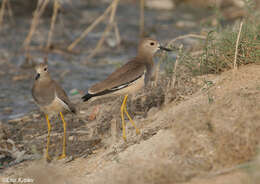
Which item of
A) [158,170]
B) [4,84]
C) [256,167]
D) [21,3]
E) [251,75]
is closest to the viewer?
[256,167]

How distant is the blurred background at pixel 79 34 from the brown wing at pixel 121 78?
1.68 metres

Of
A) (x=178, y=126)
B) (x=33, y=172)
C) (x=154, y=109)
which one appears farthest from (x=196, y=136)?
(x=154, y=109)

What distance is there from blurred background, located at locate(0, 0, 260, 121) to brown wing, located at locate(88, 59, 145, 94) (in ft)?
5.51

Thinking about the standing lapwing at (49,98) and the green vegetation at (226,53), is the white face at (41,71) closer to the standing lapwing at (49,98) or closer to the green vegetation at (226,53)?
the standing lapwing at (49,98)

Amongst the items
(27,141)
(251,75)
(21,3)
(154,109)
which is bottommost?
(27,141)

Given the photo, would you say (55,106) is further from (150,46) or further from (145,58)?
(150,46)

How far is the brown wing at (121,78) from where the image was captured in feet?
16.3

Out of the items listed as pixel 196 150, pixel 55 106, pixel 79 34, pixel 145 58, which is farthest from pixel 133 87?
pixel 79 34

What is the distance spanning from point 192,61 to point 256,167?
2949mm

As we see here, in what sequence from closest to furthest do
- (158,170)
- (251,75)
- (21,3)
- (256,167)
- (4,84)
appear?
(256,167) → (158,170) → (251,75) → (4,84) → (21,3)

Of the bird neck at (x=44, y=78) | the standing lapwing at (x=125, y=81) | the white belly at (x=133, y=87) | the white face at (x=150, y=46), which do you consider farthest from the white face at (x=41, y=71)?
the white face at (x=150, y=46)

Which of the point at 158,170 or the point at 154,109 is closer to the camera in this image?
the point at 158,170

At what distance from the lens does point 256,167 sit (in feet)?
9.23

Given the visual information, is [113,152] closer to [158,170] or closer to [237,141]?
[158,170]
